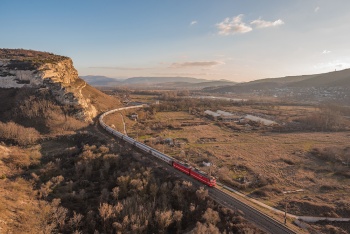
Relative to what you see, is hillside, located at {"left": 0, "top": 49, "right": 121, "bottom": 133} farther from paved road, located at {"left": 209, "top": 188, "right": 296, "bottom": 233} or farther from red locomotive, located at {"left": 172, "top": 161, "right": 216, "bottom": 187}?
paved road, located at {"left": 209, "top": 188, "right": 296, "bottom": 233}

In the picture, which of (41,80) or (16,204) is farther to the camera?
(41,80)

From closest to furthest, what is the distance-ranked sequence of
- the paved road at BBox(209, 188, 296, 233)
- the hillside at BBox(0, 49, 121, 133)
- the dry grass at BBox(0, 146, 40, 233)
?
the dry grass at BBox(0, 146, 40, 233), the paved road at BBox(209, 188, 296, 233), the hillside at BBox(0, 49, 121, 133)

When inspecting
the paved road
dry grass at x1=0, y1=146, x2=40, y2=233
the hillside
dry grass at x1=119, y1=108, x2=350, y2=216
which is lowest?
dry grass at x1=119, y1=108, x2=350, y2=216

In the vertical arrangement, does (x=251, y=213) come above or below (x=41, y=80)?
below

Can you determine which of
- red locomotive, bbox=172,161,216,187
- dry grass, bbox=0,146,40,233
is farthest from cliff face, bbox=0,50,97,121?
red locomotive, bbox=172,161,216,187

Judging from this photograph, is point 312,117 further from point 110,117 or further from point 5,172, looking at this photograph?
point 5,172

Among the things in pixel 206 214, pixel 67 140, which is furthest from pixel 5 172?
pixel 206 214

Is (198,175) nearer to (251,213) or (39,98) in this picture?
(251,213)

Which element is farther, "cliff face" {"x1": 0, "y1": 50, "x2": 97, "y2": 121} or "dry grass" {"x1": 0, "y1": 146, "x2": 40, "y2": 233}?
"cliff face" {"x1": 0, "y1": 50, "x2": 97, "y2": 121}

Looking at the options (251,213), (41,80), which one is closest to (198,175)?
(251,213)

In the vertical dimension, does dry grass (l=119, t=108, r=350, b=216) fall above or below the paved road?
below

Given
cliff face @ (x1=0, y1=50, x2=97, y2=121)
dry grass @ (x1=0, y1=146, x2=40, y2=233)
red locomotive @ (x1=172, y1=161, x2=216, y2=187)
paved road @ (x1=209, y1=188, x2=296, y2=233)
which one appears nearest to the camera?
dry grass @ (x1=0, y1=146, x2=40, y2=233)
